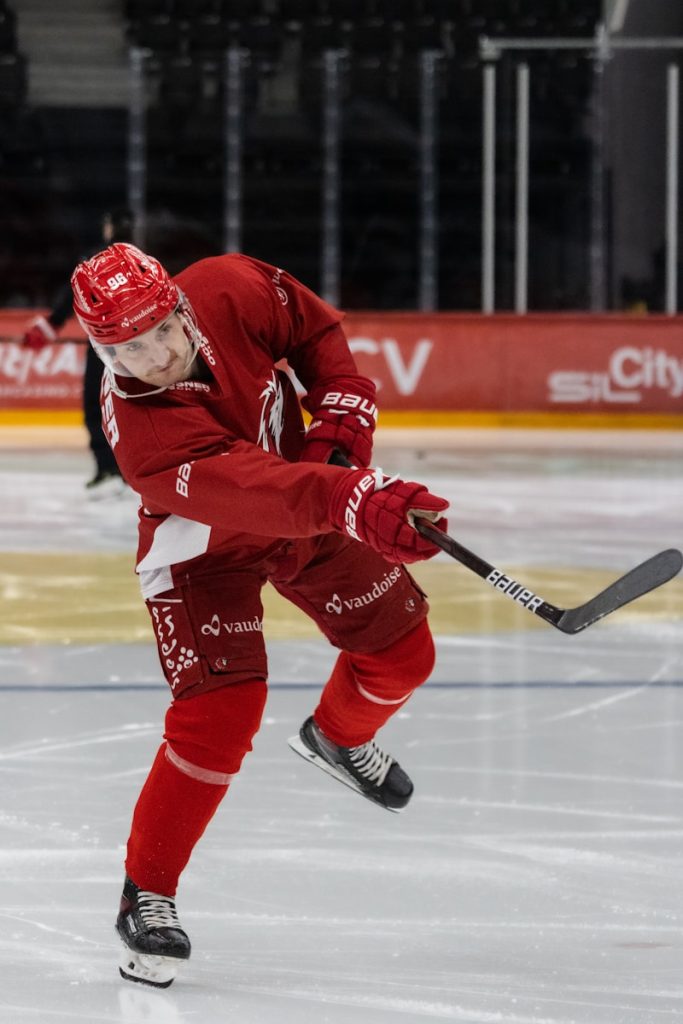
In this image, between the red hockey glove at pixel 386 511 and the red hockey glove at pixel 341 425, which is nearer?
the red hockey glove at pixel 386 511

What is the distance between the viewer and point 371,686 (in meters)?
2.38

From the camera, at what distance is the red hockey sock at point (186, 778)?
1938 millimetres

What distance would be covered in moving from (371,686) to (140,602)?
2.10m

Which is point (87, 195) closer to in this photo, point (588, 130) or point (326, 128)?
point (326, 128)

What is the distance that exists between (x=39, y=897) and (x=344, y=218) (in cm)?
984

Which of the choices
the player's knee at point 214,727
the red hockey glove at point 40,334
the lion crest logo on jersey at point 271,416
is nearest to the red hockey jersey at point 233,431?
the lion crest logo on jersey at point 271,416

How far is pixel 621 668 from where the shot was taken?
360cm

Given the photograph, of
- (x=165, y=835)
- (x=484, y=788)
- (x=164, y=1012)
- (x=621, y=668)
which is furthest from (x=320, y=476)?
(x=621, y=668)

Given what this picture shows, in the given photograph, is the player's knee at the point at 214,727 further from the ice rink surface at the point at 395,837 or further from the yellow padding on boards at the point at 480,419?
the yellow padding on boards at the point at 480,419

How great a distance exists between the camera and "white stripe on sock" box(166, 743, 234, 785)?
1941 mm

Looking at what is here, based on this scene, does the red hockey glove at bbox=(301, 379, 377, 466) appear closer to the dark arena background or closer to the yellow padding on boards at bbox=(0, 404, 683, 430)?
the dark arena background

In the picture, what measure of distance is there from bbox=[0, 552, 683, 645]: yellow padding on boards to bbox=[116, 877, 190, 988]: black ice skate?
1.97 metres

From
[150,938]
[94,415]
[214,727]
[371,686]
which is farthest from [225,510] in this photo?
[94,415]

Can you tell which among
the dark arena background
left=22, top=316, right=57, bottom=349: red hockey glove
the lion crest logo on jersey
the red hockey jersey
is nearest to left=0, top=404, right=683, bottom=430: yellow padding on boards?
the dark arena background
